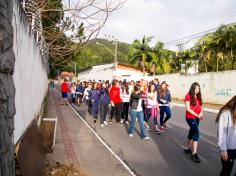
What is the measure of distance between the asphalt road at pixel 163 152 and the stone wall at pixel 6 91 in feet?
14.1

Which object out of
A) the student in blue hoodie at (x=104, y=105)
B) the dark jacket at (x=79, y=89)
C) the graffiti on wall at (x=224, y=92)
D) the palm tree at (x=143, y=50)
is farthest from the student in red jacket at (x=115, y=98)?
the palm tree at (x=143, y=50)

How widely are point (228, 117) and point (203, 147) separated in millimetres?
4551

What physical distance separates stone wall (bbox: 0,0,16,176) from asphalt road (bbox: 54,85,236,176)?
4283 mm

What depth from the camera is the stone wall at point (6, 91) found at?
2.64 metres

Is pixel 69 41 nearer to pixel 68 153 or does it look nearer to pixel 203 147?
pixel 68 153

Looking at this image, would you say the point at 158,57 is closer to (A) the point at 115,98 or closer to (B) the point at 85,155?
(A) the point at 115,98

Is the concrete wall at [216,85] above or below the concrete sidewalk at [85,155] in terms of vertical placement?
above

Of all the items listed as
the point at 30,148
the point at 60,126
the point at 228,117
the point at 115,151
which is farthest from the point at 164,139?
the point at 30,148

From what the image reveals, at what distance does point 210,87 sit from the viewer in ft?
86.1

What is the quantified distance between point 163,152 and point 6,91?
6.48 m

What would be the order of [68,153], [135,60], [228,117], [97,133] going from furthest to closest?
[135,60] → [97,133] → [68,153] → [228,117]

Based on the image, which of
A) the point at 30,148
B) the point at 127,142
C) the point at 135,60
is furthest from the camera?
the point at 135,60

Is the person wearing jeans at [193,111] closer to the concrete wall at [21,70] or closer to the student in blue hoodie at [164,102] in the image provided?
the concrete wall at [21,70]

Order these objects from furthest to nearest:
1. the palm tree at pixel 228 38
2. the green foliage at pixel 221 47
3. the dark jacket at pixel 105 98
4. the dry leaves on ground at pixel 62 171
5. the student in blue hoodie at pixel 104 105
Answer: the green foliage at pixel 221 47 < the palm tree at pixel 228 38 < the dark jacket at pixel 105 98 < the student in blue hoodie at pixel 104 105 < the dry leaves on ground at pixel 62 171
